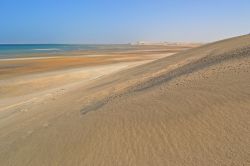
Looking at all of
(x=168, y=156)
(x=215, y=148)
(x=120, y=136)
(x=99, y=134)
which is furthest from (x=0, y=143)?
(x=215, y=148)

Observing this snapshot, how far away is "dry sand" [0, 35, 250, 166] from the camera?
6207 mm

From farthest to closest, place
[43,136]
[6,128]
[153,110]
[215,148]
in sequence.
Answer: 1. [6,128]
2. [43,136]
3. [153,110]
4. [215,148]

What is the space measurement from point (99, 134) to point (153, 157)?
1.88m

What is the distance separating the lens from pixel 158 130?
23.8ft

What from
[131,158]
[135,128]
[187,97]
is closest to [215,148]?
[131,158]

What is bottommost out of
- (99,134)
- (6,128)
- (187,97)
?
(6,128)

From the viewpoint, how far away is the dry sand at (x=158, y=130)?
20.4 feet

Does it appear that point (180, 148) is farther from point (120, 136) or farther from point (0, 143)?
point (0, 143)

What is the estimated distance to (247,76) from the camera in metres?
8.70

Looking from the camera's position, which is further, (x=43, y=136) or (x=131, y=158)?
(x=43, y=136)

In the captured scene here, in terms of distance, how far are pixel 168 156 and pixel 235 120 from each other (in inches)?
57.2

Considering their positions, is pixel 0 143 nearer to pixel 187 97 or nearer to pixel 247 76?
pixel 187 97

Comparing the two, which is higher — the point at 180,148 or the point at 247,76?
the point at 247,76

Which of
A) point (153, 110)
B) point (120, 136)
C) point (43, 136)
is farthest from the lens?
point (43, 136)
